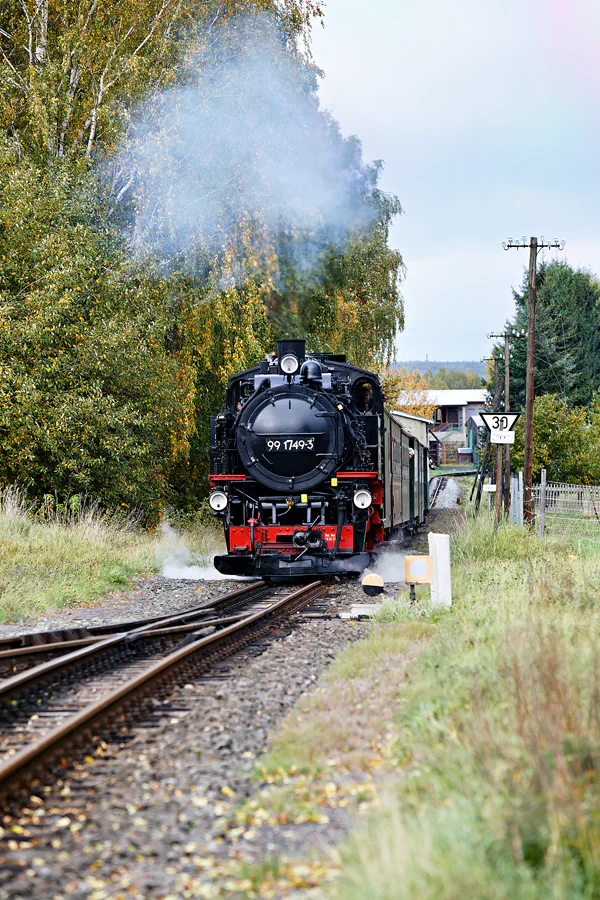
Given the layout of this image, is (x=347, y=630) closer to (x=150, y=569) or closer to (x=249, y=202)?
(x=150, y=569)

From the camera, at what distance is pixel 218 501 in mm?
13750

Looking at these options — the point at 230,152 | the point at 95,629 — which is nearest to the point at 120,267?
the point at 230,152

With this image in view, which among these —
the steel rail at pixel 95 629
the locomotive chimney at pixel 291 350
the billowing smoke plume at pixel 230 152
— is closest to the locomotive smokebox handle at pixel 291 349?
the locomotive chimney at pixel 291 350

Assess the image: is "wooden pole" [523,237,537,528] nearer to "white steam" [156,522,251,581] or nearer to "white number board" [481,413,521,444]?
"white number board" [481,413,521,444]

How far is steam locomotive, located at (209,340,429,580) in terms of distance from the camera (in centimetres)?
1352

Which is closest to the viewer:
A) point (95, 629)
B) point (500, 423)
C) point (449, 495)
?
point (95, 629)

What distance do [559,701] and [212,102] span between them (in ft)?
59.8

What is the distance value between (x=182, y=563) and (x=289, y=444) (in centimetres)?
463

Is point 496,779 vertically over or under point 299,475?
under

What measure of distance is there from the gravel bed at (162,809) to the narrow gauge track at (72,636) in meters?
1.63

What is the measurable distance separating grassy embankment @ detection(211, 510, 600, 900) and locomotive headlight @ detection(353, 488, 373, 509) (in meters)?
5.82

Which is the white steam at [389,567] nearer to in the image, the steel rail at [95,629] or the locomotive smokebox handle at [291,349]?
the steel rail at [95,629]

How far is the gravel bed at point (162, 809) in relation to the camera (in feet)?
11.5

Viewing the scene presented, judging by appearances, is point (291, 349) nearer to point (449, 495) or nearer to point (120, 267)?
point (120, 267)
